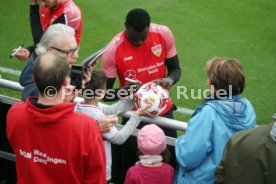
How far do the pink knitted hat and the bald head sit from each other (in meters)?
0.86

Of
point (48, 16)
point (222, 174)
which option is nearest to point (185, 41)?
point (48, 16)

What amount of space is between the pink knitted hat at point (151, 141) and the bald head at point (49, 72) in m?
0.86

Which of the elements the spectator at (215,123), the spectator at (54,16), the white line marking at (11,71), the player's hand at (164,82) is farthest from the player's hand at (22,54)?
the white line marking at (11,71)

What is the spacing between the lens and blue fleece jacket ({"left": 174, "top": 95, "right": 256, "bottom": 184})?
2.90 meters

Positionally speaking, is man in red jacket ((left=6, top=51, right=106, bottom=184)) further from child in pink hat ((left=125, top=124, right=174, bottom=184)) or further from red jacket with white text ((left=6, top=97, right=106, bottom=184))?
child in pink hat ((left=125, top=124, right=174, bottom=184))

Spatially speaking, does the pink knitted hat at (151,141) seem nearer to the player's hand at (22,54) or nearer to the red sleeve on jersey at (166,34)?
the red sleeve on jersey at (166,34)

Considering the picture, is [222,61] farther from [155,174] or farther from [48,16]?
[48,16]

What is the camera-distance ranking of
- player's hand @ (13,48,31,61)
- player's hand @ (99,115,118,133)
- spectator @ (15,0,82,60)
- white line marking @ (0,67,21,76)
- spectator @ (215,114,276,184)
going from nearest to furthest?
1. spectator @ (215,114,276,184)
2. player's hand @ (99,115,118,133)
3. player's hand @ (13,48,31,61)
4. spectator @ (15,0,82,60)
5. white line marking @ (0,67,21,76)

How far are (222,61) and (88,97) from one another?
99 centimetres

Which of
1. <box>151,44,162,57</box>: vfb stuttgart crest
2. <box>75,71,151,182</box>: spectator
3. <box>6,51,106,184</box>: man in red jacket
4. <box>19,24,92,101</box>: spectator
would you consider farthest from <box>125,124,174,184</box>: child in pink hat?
<box>151,44,162,57</box>: vfb stuttgart crest

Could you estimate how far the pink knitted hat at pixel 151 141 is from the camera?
3.13 metres

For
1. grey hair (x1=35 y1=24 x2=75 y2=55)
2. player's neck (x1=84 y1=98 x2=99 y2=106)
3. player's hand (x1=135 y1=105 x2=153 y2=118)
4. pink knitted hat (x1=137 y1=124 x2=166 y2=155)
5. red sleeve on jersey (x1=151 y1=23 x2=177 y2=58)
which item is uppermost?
grey hair (x1=35 y1=24 x2=75 y2=55)

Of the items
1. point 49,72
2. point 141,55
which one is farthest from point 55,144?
point 141,55

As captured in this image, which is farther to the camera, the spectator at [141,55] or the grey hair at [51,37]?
the spectator at [141,55]
